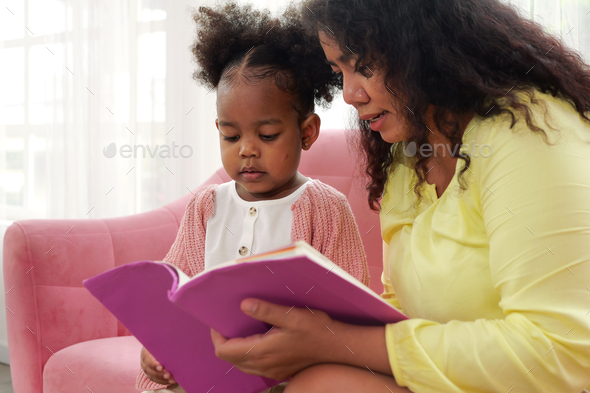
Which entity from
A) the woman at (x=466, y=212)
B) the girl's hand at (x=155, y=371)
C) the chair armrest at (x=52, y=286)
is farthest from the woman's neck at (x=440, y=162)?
the chair armrest at (x=52, y=286)

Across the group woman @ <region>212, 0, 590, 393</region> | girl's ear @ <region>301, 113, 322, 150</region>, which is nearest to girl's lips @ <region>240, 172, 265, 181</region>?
girl's ear @ <region>301, 113, 322, 150</region>

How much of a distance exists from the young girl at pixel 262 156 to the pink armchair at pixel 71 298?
29 cm

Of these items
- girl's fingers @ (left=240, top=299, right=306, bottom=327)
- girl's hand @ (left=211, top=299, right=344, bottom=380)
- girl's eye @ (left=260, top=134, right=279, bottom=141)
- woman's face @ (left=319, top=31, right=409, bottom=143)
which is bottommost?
girl's hand @ (left=211, top=299, right=344, bottom=380)

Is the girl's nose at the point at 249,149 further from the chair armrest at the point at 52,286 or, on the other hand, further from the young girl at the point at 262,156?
Result: the chair armrest at the point at 52,286

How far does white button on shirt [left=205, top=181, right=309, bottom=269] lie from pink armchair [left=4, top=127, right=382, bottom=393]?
34 centimetres

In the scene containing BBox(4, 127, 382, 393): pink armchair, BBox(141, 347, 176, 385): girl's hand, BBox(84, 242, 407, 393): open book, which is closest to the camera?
BBox(84, 242, 407, 393): open book

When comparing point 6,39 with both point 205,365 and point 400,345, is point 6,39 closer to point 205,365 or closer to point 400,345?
point 205,365

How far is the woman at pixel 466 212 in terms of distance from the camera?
2.02 feet

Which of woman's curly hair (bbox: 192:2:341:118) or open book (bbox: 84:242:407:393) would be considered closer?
open book (bbox: 84:242:407:393)

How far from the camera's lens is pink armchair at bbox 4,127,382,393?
3.86 ft

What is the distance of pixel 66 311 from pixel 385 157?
0.89m

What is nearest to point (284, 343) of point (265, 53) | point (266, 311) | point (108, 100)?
point (266, 311)

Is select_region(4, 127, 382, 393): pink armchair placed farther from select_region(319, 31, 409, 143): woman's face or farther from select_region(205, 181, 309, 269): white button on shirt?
select_region(319, 31, 409, 143): woman's face

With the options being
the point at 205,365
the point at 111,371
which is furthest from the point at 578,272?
the point at 111,371
